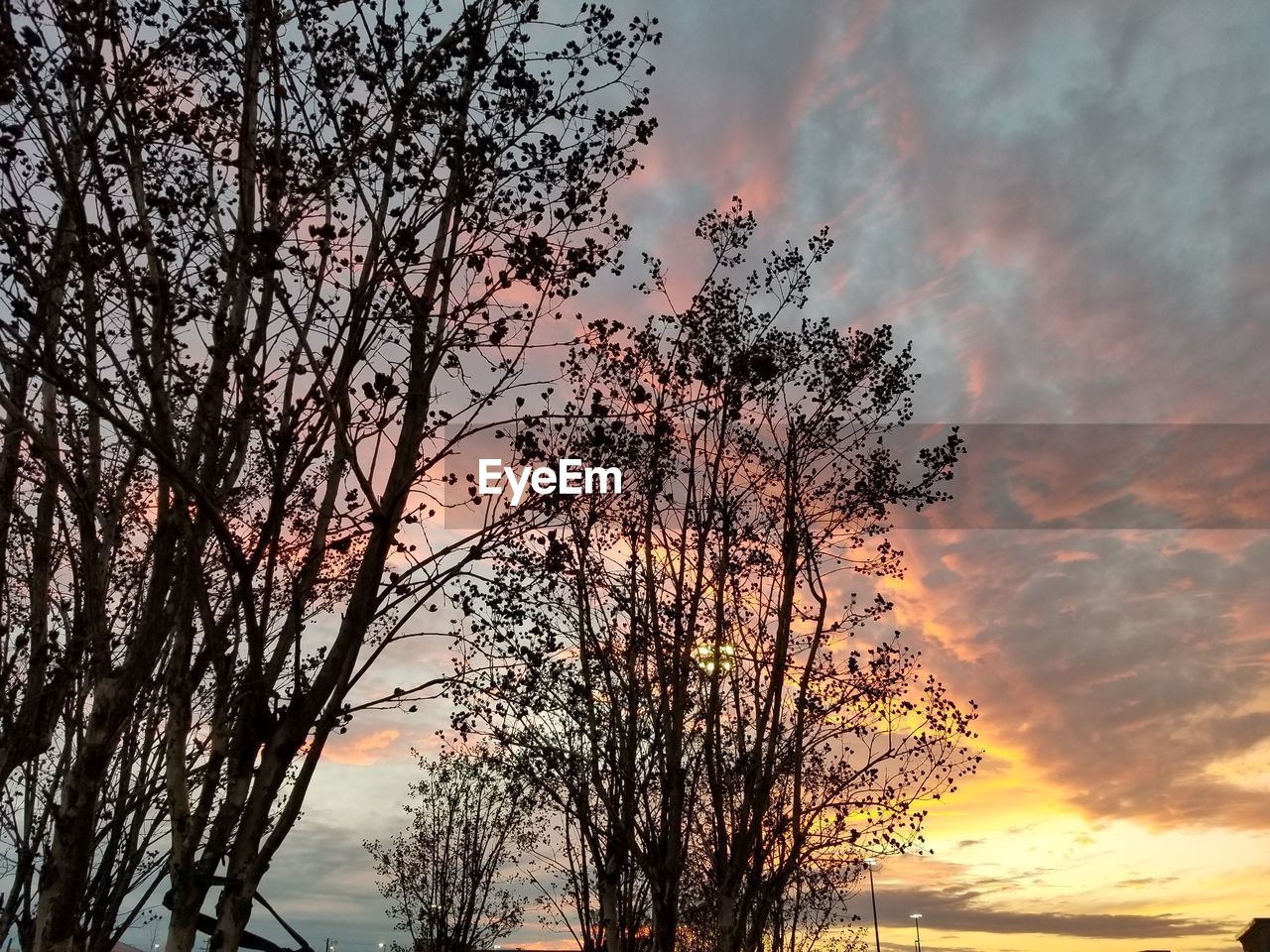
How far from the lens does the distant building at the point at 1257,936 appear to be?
59.3ft

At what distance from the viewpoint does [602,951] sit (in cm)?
1330

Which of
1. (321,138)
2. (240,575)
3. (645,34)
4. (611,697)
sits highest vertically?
(645,34)

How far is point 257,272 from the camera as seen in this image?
15.7 feet

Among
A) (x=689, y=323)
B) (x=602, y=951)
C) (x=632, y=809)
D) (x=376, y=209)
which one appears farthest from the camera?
(x=602, y=951)

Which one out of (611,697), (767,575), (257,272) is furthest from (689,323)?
(257,272)

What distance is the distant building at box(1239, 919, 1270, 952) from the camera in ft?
59.3

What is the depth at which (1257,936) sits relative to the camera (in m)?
18.3

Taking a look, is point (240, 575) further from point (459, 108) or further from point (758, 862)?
point (758, 862)

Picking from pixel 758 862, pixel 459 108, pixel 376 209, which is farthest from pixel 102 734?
pixel 758 862

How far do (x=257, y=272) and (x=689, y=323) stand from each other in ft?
24.7

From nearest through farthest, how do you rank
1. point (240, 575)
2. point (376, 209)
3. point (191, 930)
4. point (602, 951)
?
point (240, 575)
point (191, 930)
point (376, 209)
point (602, 951)

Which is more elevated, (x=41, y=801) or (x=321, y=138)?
(x=321, y=138)

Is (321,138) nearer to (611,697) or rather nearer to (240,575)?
(240,575)

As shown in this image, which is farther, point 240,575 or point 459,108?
point 459,108
